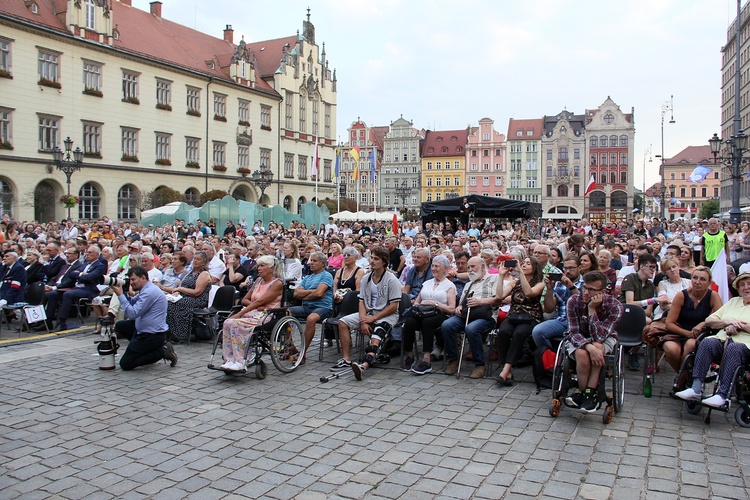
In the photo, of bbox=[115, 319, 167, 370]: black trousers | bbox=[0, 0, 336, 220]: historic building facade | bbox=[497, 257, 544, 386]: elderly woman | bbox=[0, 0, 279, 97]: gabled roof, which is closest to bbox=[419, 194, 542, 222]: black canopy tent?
bbox=[497, 257, 544, 386]: elderly woman

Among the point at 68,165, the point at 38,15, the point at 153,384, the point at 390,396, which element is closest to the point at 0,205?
the point at 68,165

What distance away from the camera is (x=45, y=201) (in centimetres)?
3472

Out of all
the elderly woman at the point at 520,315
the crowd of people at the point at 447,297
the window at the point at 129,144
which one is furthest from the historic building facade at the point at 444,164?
the elderly woman at the point at 520,315

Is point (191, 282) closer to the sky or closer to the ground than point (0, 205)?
closer to the ground

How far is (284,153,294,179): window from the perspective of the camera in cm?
5541

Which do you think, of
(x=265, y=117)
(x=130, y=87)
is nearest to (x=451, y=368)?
(x=130, y=87)

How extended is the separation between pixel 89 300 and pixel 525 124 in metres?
91.7

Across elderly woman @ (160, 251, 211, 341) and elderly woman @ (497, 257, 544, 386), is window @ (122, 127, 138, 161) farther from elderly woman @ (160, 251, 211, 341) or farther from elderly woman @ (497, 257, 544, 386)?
elderly woman @ (497, 257, 544, 386)

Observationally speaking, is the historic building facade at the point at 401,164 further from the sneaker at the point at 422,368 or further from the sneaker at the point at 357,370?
the sneaker at the point at 357,370

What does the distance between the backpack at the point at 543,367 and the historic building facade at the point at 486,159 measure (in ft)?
294

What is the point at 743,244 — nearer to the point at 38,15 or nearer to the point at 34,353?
the point at 34,353

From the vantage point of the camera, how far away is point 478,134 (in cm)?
9512

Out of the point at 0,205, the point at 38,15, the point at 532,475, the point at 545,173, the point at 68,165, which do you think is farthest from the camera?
the point at 545,173

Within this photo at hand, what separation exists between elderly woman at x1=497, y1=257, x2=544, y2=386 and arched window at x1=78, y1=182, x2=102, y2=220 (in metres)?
35.5
